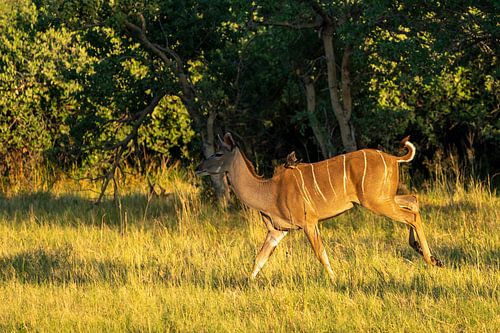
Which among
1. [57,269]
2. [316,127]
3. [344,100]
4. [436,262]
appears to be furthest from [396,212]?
[316,127]

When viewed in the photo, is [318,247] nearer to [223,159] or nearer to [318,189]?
[318,189]

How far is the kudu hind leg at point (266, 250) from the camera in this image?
843 centimetres

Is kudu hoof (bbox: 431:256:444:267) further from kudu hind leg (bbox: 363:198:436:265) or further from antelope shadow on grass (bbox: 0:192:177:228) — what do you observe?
antelope shadow on grass (bbox: 0:192:177:228)

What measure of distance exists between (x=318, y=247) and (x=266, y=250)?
1.57ft

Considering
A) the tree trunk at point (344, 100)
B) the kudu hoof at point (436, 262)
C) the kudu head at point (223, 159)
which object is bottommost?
the kudu hoof at point (436, 262)

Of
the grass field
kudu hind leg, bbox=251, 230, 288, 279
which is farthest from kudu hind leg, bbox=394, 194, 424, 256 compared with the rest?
kudu hind leg, bbox=251, 230, 288, 279

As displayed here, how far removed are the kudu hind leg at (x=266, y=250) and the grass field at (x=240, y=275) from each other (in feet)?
0.43

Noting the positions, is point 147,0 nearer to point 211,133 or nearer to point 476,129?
point 211,133

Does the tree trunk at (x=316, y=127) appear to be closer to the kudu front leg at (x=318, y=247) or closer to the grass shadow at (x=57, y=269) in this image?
the grass shadow at (x=57, y=269)

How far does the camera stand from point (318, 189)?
8.97 metres

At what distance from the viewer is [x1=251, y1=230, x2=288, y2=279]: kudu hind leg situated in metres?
8.43

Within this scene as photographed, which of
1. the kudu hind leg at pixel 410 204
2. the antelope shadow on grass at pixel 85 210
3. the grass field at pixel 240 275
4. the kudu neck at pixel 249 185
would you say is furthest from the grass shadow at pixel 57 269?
the kudu hind leg at pixel 410 204

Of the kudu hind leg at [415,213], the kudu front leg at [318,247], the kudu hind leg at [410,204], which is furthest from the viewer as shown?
the kudu hind leg at [410,204]

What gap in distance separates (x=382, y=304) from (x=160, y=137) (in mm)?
11426
